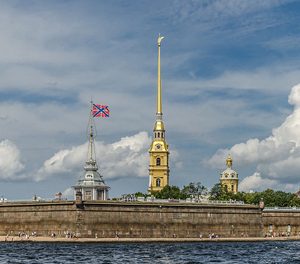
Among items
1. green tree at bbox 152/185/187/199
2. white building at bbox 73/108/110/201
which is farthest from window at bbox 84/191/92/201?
green tree at bbox 152/185/187/199

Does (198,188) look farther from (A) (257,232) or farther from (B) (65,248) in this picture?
(B) (65,248)

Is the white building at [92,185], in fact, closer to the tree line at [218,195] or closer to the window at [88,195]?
the window at [88,195]

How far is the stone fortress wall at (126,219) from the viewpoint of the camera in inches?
4432

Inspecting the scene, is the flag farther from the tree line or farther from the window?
the tree line

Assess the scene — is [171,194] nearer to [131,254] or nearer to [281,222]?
[281,222]

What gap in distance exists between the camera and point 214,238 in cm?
12469

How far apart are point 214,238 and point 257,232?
41.7 ft

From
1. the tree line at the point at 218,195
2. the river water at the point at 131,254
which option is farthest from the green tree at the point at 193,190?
the river water at the point at 131,254

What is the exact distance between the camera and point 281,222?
142 meters

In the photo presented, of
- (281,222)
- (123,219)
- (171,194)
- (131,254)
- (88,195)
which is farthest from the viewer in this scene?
(171,194)

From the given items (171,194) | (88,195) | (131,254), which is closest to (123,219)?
(88,195)

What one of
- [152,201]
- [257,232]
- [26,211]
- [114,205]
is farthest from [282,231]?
[26,211]

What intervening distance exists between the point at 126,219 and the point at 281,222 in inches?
1482

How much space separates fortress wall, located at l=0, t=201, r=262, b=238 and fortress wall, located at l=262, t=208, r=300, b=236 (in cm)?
865
